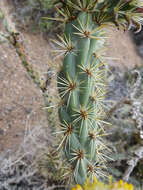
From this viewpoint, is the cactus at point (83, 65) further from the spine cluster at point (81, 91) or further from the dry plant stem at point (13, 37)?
the dry plant stem at point (13, 37)

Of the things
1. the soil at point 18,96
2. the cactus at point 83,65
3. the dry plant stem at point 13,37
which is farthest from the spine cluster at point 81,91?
the soil at point 18,96

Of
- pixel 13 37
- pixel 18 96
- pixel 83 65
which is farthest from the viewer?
pixel 18 96

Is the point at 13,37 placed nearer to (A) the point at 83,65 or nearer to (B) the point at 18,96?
(A) the point at 83,65

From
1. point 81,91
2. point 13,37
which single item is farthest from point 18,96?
point 81,91

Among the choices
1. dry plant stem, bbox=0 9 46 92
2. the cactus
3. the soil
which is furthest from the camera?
the soil

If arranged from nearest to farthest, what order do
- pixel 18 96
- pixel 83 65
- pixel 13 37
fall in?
1. pixel 83 65
2. pixel 13 37
3. pixel 18 96

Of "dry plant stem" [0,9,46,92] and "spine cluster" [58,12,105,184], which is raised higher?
"dry plant stem" [0,9,46,92]

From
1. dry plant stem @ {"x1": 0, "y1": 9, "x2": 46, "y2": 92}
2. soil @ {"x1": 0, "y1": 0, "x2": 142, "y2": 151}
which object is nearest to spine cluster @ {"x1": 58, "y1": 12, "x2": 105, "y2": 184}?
dry plant stem @ {"x1": 0, "y1": 9, "x2": 46, "y2": 92}

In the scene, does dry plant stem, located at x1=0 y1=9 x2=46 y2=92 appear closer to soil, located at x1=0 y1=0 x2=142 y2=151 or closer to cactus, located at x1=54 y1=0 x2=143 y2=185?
cactus, located at x1=54 y1=0 x2=143 y2=185
